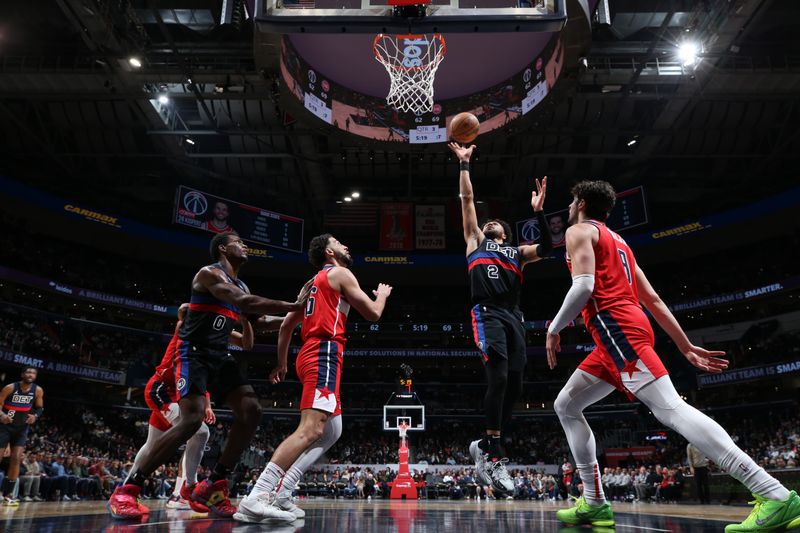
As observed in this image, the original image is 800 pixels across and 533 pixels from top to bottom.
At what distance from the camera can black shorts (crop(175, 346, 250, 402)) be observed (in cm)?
466

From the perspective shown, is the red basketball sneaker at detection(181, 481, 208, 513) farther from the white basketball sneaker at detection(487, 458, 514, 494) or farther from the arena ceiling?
the arena ceiling

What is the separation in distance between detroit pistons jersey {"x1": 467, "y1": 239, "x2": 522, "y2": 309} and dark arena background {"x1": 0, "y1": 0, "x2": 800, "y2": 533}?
248 centimetres

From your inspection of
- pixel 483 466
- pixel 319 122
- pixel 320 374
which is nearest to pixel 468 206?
pixel 320 374

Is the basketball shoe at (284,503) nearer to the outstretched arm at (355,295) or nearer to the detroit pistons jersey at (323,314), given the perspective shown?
the detroit pistons jersey at (323,314)

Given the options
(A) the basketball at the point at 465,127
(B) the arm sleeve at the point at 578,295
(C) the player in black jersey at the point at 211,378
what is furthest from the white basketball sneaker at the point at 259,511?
(A) the basketball at the point at 465,127

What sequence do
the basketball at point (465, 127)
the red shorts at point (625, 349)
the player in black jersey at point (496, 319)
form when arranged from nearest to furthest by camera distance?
the red shorts at point (625, 349)
the player in black jersey at point (496, 319)
the basketball at point (465, 127)

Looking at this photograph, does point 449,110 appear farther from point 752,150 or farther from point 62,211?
point 62,211

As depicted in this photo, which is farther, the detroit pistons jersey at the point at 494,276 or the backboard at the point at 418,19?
the backboard at the point at 418,19

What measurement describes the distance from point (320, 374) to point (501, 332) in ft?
5.18

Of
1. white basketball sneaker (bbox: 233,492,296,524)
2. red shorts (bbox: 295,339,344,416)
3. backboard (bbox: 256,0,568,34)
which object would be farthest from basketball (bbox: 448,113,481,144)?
white basketball sneaker (bbox: 233,492,296,524)

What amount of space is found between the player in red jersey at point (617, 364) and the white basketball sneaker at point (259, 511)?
2.02 meters

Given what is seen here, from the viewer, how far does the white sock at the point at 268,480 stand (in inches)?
155

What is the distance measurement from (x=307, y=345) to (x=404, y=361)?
94.0 ft

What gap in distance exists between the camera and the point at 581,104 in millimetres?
18828
